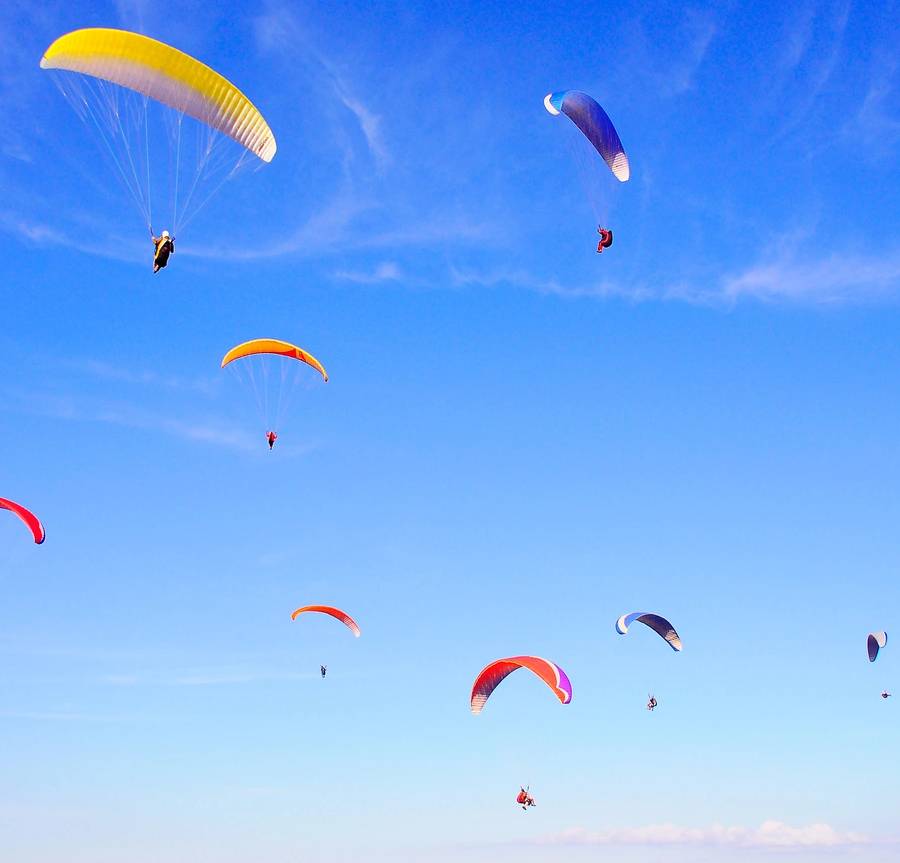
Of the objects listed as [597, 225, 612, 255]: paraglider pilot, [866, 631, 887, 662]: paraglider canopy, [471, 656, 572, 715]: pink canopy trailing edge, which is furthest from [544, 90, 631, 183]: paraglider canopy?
[866, 631, 887, 662]: paraglider canopy

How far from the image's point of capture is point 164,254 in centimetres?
3050

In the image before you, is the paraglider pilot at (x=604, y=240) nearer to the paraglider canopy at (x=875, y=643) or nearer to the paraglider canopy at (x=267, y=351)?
the paraglider canopy at (x=267, y=351)

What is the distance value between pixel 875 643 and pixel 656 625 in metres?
17.3

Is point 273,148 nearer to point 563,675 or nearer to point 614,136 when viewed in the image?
point 614,136

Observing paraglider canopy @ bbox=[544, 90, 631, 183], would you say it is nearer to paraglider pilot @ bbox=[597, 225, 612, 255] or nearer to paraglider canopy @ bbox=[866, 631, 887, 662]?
paraglider pilot @ bbox=[597, 225, 612, 255]

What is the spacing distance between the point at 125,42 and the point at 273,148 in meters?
4.96

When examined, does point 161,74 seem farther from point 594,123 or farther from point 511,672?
point 511,672

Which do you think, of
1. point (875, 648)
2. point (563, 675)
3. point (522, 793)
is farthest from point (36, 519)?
point (875, 648)

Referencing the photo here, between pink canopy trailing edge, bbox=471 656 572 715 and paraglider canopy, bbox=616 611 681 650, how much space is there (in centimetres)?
737

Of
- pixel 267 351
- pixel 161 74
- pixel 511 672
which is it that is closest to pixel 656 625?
pixel 511 672

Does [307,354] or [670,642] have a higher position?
[307,354]

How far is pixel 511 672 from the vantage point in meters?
39.1

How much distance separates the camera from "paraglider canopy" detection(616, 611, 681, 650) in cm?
4409

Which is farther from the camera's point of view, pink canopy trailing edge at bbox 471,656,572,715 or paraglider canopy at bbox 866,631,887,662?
paraglider canopy at bbox 866,631,887,662
